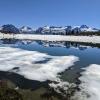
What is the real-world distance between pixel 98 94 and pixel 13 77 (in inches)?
247

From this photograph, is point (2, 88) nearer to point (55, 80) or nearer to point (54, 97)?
point (54, 97)

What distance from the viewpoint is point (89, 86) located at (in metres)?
15.9

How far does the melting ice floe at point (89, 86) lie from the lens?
13.7 m

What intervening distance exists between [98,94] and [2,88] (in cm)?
545

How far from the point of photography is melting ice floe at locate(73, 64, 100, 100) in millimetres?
13678

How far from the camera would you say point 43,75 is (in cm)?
1844

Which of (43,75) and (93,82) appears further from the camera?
(43,75)

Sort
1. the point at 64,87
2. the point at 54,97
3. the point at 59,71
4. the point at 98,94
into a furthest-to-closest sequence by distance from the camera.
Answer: the point at 59,71 < the point at 64,87 < the point at 98,94 < the point at 54,97

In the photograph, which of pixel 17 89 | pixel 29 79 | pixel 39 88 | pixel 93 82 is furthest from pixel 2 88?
pixel 93 82

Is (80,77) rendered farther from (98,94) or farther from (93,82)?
(98,94)

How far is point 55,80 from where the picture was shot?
16.9 metres

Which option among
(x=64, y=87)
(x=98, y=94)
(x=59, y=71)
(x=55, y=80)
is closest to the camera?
(x=98, y=94)

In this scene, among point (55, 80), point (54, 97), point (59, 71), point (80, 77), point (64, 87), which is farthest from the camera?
point (59, 71)

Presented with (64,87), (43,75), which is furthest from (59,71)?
(64,87)
